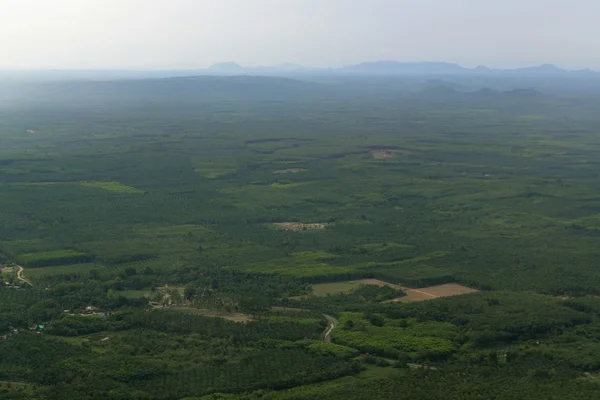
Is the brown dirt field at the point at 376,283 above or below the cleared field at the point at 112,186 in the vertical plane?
below

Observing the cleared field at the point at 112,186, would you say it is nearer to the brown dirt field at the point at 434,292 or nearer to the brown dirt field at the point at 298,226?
the brown dirt field at the point at 298,226

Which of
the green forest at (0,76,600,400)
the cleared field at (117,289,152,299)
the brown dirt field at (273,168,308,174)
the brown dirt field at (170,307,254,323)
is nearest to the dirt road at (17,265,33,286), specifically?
the green forest at (0,76,600,400)

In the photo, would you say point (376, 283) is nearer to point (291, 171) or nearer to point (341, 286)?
point (341, 286)

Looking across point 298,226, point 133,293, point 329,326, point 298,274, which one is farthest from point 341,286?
point 298,226

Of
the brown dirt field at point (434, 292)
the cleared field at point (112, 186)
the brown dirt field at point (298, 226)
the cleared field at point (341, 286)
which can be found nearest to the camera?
the brown dirt field at point (434, 292)

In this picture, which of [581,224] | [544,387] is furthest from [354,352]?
[581,224]

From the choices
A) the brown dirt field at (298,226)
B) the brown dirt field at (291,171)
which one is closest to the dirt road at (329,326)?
the brown dirt field at (298,226)

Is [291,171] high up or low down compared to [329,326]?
down

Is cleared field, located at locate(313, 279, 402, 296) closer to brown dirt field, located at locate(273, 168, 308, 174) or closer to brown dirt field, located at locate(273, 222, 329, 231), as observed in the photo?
brown dirt field, located at locate(273, 222, 329, 231)
